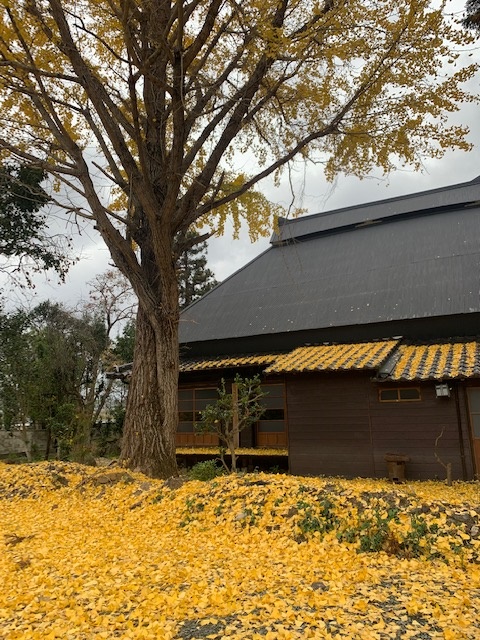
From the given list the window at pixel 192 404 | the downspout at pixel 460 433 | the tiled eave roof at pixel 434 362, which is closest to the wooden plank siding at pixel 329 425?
the tiled eave roof at pixel 434 362

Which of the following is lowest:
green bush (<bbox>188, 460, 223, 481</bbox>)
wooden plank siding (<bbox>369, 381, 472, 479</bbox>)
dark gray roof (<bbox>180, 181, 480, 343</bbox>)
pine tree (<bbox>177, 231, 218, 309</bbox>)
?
green bush (<bbox>188, 460, 223, 481</bbox>)

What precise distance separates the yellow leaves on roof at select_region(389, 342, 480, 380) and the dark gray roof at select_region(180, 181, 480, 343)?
2.63ft

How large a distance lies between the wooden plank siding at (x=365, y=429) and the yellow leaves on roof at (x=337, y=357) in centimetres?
36

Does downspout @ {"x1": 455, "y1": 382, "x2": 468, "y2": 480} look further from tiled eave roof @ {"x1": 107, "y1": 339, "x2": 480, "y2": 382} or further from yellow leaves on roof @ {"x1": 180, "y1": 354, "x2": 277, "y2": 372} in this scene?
yellow leaves on roof @ {"x1": 180, "y1": 354, "x2": 277, "y2": 372}

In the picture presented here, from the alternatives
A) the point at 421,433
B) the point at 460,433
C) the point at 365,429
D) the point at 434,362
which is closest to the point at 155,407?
the point at 365,429

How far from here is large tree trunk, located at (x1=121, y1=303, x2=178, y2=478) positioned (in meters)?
7.16

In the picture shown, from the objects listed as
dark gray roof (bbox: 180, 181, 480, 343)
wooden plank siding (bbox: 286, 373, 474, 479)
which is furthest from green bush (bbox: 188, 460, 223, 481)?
dark gray roof (bbox: 180, 181, 480, 343)

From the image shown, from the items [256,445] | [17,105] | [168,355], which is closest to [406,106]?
[168,355]

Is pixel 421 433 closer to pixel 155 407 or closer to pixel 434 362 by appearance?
pixel 434 362

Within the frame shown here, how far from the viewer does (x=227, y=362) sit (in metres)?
12.0

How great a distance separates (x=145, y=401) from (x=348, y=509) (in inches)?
143

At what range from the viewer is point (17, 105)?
7.86m

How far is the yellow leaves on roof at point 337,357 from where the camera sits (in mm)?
9008

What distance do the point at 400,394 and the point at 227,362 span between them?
4.60m
